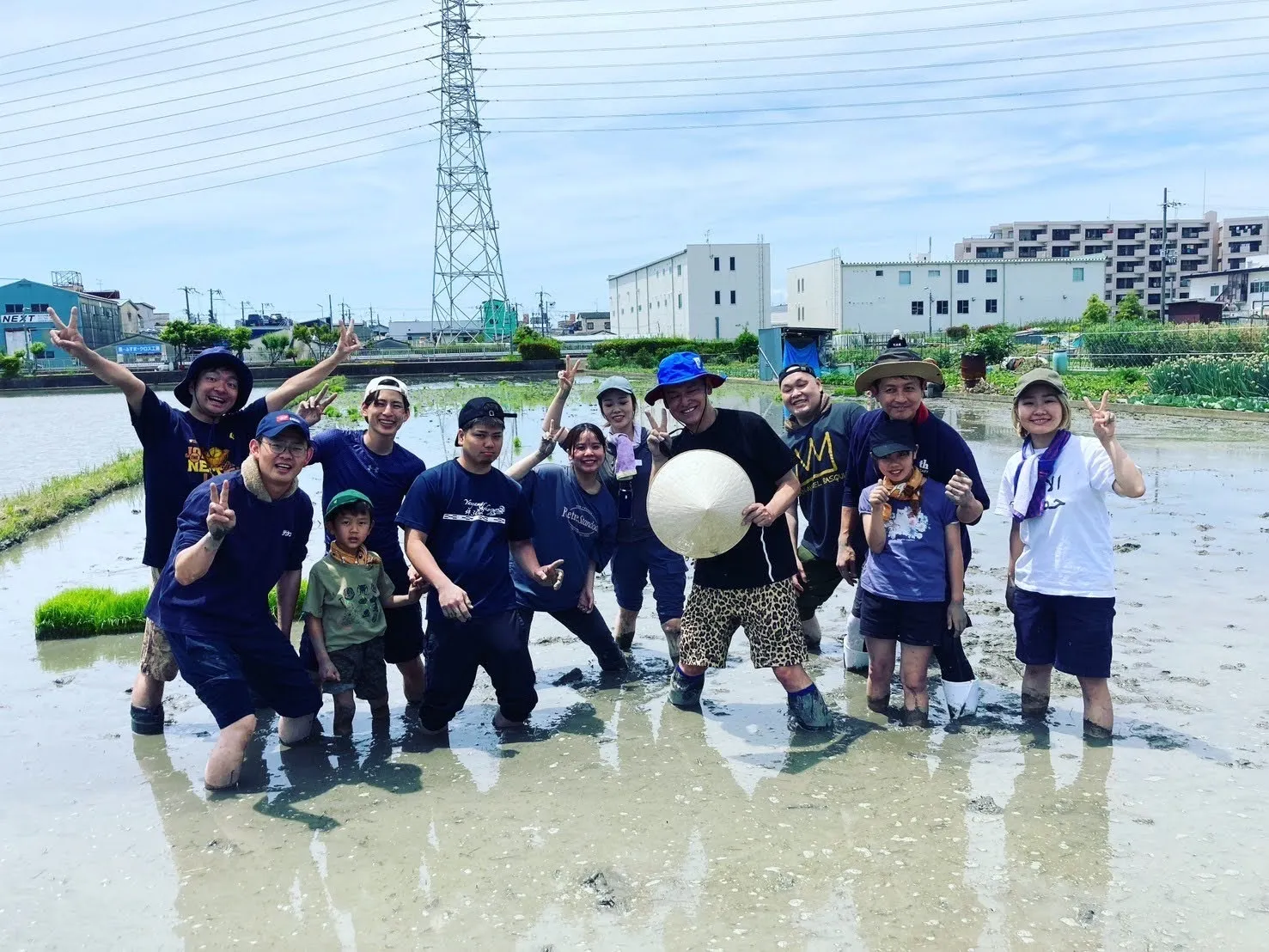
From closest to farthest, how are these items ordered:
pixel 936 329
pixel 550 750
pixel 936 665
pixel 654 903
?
pixel 654 903, pixel 550 750, pixel 936 665, pixel 936 329

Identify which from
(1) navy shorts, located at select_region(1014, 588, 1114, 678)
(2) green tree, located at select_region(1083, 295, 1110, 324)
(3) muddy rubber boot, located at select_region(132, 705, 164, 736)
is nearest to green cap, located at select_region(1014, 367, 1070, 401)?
(1) navy shorts, located at select_region(1014, 588, 1114, 678)

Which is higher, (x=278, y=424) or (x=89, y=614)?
(x=278, y=424)

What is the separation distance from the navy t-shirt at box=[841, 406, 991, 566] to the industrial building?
80332mm

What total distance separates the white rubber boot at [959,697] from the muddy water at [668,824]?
0.34 feet

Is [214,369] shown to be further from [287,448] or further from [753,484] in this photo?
[753,484]

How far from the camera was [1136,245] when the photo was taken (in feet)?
341

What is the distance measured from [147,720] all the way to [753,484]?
11.7ft

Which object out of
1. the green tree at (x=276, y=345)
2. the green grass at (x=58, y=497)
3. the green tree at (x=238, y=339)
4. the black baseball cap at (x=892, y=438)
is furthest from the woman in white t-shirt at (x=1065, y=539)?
the green tree at (x=238, y=339)

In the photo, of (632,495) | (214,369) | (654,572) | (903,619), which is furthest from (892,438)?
(214,369)

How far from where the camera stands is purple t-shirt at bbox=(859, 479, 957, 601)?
16.4 feet

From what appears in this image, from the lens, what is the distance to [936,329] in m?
68.0

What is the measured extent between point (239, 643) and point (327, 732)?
97 cm

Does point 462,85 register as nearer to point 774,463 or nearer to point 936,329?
point 936,329

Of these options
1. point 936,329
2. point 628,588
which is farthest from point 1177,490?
point 936,329
